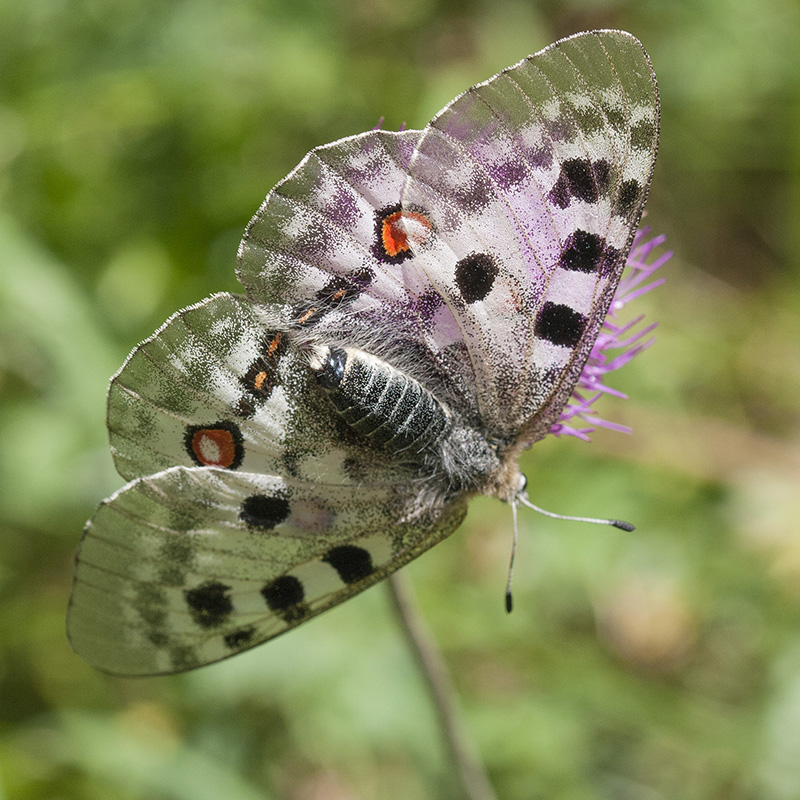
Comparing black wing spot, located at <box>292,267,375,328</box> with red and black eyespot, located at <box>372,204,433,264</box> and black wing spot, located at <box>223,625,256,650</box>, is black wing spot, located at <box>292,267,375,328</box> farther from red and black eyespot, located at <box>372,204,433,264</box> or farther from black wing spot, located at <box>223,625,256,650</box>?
black wing spot, located at <box>223,625,256,650</box>

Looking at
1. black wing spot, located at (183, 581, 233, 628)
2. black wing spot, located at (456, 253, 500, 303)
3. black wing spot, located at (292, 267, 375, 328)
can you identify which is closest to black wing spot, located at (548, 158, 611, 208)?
black wing spot, located at (456, 253, 500, 303)

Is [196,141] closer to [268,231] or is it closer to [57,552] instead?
[57,552]

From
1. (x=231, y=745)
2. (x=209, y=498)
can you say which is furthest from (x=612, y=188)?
(x=231, y=745)

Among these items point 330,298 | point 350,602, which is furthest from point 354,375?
point 350,602

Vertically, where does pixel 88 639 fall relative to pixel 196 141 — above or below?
below

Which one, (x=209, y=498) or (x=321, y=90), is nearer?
(x=209, y=498)

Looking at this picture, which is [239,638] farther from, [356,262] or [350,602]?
[350,602]
